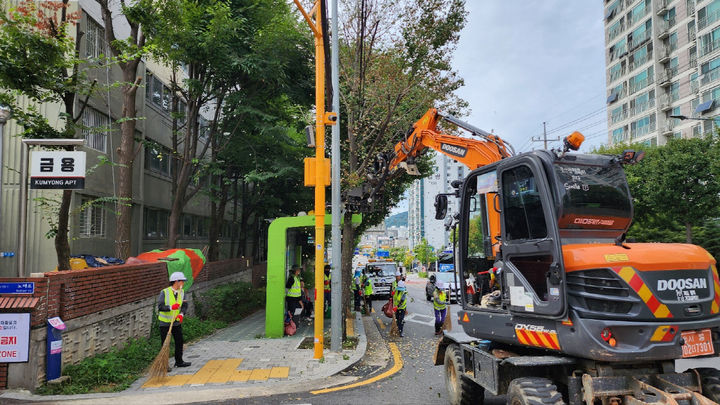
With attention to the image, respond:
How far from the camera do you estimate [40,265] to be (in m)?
13.0

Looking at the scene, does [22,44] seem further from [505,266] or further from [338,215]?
[505,266]

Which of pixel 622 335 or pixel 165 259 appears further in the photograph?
pixel 165 259

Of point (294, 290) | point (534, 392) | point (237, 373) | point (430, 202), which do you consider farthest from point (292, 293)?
point (430, 202)

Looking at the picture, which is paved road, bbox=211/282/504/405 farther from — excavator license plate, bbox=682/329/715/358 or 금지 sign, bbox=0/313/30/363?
excavator license plate, bbox=682/329/715/358

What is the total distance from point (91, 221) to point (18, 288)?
9.07 m

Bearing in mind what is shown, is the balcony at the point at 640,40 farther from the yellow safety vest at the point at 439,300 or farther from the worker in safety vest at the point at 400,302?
the worker in safety vest at the point at 400,302

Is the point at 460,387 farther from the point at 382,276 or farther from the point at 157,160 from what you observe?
the point at 382,276

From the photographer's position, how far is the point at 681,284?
4379 mm

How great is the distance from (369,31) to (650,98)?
1601 inches

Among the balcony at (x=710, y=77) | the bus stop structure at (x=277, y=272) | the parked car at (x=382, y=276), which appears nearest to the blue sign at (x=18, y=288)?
the bus stop structure at (x=277, y=272)

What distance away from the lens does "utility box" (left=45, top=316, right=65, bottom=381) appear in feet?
22.6

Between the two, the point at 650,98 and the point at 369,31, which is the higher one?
the point at 650,98

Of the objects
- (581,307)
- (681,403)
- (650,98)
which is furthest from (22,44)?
(650,98)

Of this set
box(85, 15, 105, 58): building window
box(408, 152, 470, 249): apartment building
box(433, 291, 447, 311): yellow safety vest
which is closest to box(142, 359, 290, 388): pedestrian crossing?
box(433, 291, 447, 311): yellow safety vest
